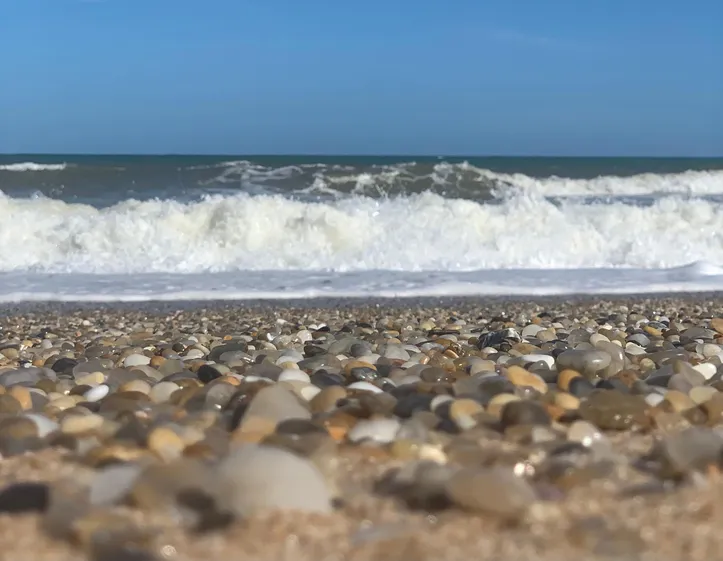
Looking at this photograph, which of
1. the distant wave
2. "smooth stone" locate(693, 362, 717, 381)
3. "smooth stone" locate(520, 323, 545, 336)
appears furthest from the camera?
the distant wave

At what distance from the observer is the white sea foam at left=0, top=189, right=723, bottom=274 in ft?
29.3

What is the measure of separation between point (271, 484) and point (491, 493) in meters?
0.35

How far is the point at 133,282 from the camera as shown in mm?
7602

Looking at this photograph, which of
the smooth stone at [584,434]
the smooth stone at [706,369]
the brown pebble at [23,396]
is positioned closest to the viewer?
the smooth stone at [584,434]

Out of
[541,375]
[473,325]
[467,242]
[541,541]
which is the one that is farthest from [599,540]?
[467,242]

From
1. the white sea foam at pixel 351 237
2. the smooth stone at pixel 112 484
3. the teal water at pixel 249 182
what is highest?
the teal water at pixel 249 182

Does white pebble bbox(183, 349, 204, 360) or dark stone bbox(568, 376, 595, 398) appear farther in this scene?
white pebble bbox(183, 349, 204, 360)

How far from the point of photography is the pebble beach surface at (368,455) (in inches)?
50.3

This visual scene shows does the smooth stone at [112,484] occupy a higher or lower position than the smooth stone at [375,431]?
higher

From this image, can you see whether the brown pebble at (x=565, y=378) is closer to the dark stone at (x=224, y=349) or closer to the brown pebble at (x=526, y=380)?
the brown pebble at (x=526, y=380)

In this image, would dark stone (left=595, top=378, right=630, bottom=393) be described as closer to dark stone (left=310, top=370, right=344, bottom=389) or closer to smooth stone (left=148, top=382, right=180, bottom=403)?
dark stone (left=310, top=370, right=344, bottom=389)

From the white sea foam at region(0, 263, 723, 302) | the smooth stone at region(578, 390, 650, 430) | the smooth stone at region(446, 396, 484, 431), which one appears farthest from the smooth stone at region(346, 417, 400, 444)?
the white sea foam at region(0, 263, 723, 302)

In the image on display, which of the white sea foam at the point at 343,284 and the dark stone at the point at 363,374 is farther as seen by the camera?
the white sea foam at the point at 343,284

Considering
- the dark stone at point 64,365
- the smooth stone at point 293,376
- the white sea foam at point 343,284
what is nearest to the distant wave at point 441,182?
the white sea foam at point 343,284
